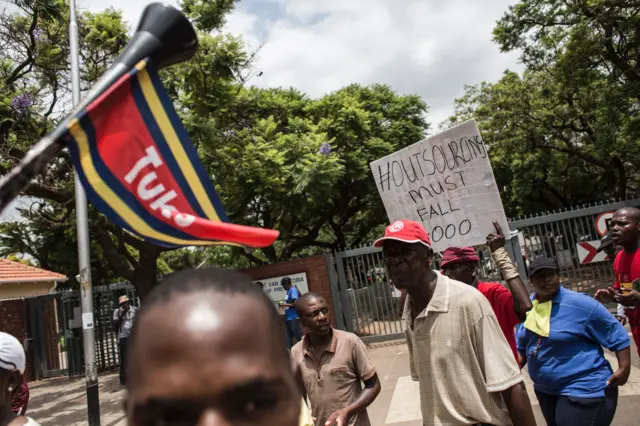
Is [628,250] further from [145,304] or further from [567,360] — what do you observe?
[145,304]

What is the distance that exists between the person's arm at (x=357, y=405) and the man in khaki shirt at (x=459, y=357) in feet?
2.29

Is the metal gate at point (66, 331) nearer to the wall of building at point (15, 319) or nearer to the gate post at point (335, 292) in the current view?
the wall of building at point (15, 319)

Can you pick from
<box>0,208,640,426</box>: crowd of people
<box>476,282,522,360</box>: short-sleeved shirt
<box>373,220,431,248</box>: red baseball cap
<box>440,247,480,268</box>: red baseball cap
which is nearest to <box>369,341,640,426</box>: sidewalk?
<box>0,208,640,426</box>: crowd of people

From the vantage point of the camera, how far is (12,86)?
31.1 ft

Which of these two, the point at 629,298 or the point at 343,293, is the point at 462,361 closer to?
the point at 629,298

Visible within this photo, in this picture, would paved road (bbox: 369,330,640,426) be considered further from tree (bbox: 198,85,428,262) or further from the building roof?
the building roof

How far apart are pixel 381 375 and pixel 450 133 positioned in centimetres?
575

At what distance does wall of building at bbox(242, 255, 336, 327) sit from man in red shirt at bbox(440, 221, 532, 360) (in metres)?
7.59

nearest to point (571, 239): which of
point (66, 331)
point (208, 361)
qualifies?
point (208, 361)

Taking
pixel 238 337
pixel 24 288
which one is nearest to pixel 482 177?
pixel 238 337

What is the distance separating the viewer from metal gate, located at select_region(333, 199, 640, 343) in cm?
1052

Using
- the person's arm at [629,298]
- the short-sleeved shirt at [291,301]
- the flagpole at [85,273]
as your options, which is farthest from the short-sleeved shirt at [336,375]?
the short-sleeved shirt at [291,301]

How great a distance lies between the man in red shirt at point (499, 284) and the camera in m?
3.03

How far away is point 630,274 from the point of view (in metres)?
3.70
